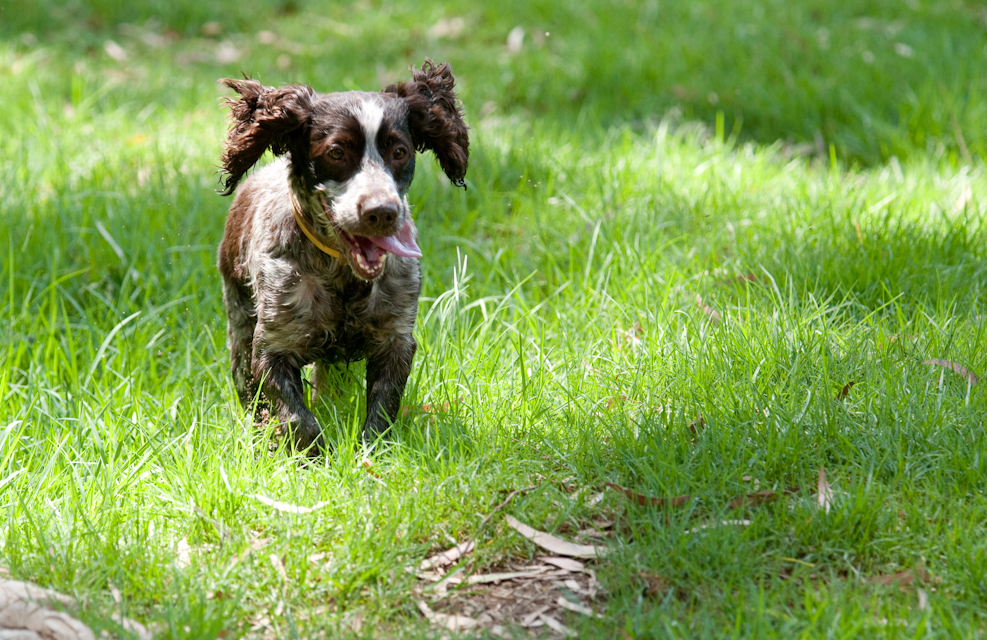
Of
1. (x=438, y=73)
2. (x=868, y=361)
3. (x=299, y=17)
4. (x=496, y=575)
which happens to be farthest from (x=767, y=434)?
(x=299, y=17)

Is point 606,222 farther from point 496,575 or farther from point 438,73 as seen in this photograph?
point 496,575

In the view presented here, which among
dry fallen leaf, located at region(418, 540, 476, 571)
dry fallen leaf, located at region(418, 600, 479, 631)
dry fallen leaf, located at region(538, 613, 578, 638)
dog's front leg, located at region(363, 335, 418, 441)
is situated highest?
dog's front leg, located at region(363, 335, 418, 441)

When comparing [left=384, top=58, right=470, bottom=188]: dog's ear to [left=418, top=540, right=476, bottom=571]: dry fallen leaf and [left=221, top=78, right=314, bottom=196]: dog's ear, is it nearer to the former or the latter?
[left=221, top=78, right=314, bottom=196]: dog's ear

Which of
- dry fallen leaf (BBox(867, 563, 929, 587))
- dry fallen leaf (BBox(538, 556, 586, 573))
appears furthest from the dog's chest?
dry fallen leaf (BBox(867, 563, 929, 587))

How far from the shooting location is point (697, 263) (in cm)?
442

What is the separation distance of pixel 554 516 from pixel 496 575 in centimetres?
28

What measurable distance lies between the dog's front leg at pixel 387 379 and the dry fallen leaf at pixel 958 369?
184 cm

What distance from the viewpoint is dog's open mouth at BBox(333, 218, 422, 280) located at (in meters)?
3.06

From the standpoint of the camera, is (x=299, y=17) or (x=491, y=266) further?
(x=299, y=17)

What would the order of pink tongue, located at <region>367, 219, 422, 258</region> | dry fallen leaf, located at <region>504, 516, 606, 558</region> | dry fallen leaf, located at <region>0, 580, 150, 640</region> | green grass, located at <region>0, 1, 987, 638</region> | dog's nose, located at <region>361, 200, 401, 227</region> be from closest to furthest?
dry fallen leaf, located at <region>0, 580, 150, 640</region> → green grass, located at <region>0, 1, 987, 638</region> → dry fallen leaf, located at <region>504, 516, 606, 558</region> → dog's nose, located at <region>361, 200, 401, 227</region> → pink tongue, located at <region>367, 219, 422, 258</region>

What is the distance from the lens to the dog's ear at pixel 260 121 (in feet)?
10.4

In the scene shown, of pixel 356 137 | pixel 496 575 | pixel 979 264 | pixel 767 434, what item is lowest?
pixel 496 575

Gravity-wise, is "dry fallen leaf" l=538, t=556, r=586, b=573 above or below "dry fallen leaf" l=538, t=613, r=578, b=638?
above

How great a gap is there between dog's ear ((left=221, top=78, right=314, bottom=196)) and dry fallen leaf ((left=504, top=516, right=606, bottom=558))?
151cm
